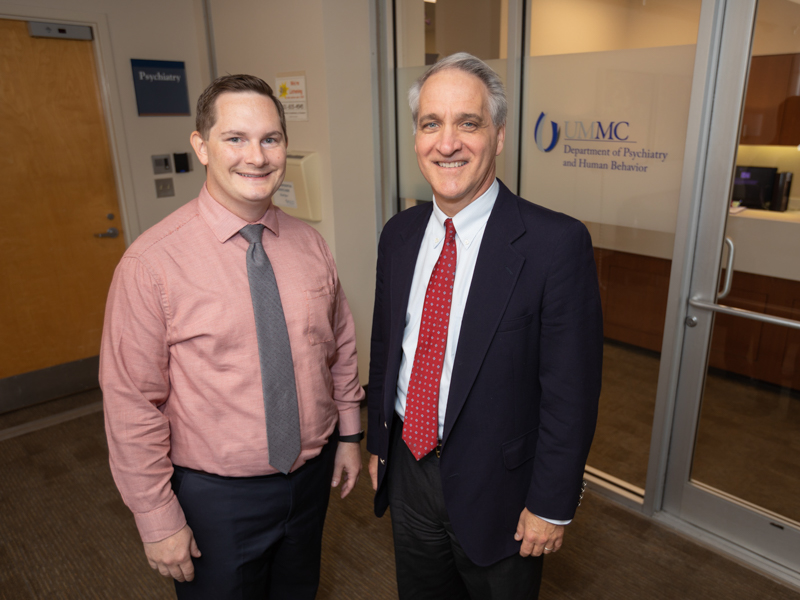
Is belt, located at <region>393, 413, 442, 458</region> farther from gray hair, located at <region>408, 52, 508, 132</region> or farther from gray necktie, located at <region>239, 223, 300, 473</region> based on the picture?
gray hair, located at <region>408, 52, 508, 132</region>

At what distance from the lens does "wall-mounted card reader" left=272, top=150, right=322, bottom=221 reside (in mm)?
3295

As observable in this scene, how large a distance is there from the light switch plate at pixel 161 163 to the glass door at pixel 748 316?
10.9 feet

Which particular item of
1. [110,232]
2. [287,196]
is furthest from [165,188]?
[287,196]

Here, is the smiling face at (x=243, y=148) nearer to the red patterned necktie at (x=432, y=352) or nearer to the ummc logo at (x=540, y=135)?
the red patterned necktie at (x=432, y=352)

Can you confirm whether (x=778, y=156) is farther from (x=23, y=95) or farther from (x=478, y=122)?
(x=23, y=95)

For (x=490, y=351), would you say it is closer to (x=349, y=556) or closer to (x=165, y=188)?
(x=349, y=556)

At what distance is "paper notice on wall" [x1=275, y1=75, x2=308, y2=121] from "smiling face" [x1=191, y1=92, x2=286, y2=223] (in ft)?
6.48

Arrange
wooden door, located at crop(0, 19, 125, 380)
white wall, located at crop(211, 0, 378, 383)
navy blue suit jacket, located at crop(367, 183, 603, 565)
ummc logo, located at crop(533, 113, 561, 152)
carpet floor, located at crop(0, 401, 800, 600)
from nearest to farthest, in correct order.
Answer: navy blue suit jacket, located at crop(367, 183, 603, 565)
carpet floor, located at crop(0, 401, 800, 600)
ummc logo, located at crop(533, 113, 561, 152)
white wall, located at crop(211, 0, 378, 383)
wooden door, located at crop(0, 19, 125, 380)

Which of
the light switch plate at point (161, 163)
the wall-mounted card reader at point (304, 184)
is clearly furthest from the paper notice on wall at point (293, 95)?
the light switch plate at point (161, 163)

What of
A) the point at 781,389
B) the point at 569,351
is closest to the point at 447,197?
the point at 569,351

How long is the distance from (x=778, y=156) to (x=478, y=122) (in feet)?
4.41

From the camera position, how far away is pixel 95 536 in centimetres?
258

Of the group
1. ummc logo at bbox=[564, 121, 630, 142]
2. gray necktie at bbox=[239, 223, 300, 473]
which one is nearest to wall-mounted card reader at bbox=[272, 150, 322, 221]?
ummc logo at bbox=[564, 121, 630, 142]

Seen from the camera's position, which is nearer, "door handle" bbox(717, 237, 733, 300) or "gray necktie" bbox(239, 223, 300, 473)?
"gray necktie" bbox(239, 223, 300, 473)
